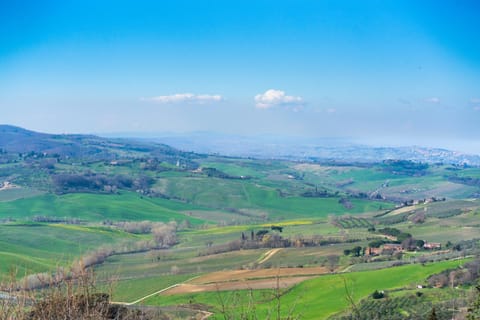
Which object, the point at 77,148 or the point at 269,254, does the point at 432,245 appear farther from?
the point at 77,148

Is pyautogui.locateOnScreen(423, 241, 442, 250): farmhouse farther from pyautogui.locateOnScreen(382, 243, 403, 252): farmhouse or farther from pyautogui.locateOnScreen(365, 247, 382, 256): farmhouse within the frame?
pyautogui.locateOnScreen(365, 247, 382, 256): farmhouse

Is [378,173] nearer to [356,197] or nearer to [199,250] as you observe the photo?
[356,197]

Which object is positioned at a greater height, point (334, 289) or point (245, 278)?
point (245, 278)

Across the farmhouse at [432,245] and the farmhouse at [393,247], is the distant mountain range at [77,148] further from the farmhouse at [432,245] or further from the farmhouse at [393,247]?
the farmhouse at [432,245]

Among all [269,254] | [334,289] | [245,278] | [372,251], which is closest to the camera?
[334,289]

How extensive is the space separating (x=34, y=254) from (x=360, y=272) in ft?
109

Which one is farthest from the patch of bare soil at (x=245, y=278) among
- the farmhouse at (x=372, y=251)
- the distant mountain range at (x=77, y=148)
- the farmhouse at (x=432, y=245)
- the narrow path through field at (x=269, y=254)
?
the distant mountain range at (x=77, y=148)

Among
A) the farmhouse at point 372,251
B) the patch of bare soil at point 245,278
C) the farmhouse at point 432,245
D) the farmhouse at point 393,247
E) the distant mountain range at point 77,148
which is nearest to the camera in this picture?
the patch of bare soil at point 245,278

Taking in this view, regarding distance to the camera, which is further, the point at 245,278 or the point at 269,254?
the point at 269,254

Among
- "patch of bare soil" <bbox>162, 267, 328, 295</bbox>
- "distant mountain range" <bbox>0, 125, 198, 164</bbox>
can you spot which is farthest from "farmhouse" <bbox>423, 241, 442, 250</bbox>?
"distant mountain range" <bbox>0, 125, 198, 164</bbox>

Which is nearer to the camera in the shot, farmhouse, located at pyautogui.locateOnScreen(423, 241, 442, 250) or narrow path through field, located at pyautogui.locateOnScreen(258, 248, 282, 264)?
narrow path through field, located at pyautogui.locateOnScreen(258, 248, 282, 264)

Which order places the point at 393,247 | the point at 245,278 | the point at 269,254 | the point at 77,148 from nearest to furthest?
1. the point at 245,278
2. the point at 393,247
3. the point at 269,254
4. the point at 77,148

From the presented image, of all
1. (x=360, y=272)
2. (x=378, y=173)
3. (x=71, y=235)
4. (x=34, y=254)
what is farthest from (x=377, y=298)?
(x=378, y=173)

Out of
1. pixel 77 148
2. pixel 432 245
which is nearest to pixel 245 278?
pixel 432 245
